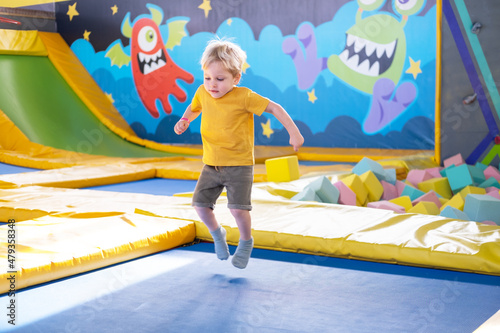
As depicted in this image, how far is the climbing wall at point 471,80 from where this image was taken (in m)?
4.16

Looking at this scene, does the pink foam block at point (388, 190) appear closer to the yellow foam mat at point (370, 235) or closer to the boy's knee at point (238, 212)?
the yellow foam mat at point (370, 235)

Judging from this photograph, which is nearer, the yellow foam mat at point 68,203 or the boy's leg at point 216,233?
the boy's leg at point 216,233

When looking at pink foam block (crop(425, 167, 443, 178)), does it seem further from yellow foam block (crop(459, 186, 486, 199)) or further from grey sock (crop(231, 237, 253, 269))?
grey sock (crop(231, 237, 253, 269))

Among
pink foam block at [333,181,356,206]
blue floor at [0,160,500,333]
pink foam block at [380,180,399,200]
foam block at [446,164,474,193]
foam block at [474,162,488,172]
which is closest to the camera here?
blue floor at [0,160,500,333]

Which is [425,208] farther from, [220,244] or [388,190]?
[220,244]

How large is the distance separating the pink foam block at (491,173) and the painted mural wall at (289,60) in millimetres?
1616

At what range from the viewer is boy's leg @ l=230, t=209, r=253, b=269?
72.0 inches

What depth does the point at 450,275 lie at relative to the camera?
180cm

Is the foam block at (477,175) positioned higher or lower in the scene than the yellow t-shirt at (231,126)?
lower

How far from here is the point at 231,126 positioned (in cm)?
184

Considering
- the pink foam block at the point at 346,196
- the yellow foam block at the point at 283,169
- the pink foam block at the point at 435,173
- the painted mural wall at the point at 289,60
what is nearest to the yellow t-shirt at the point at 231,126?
the pink foam block at the point at 346,196

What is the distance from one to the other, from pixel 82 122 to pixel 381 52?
3532mm

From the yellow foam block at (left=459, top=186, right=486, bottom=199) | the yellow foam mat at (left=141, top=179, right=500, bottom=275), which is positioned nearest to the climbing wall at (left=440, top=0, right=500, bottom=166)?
the yellow foam block at (left=459, top=186, right=486, bottom=199)

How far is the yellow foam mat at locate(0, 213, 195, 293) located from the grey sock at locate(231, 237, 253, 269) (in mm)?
397
